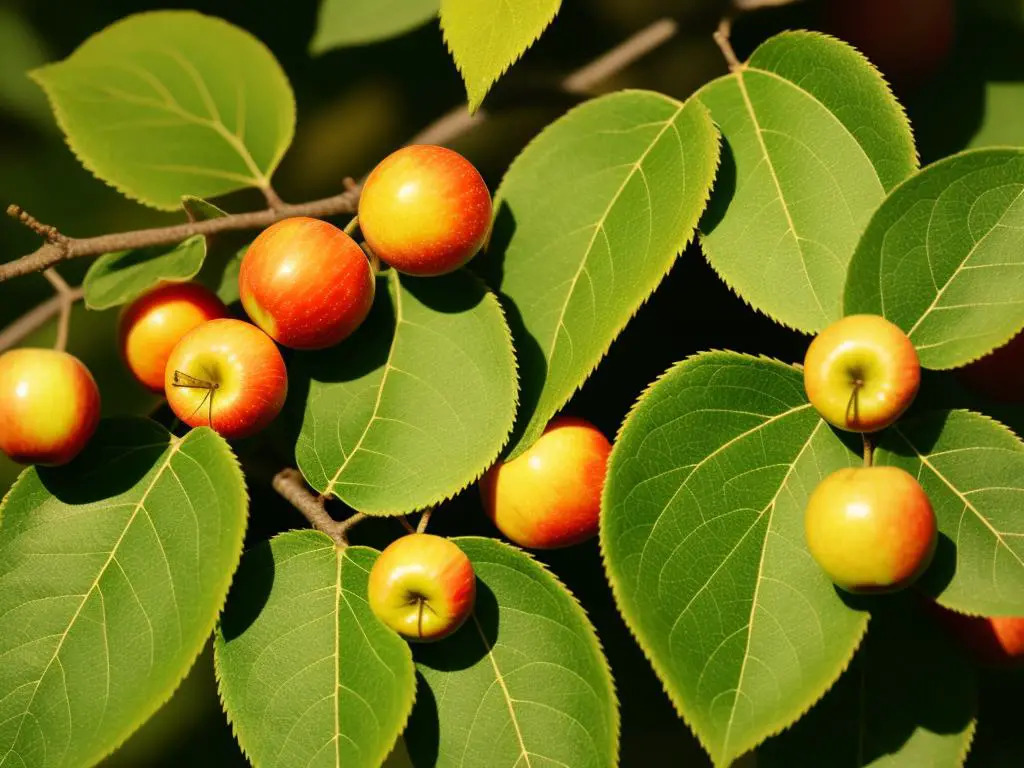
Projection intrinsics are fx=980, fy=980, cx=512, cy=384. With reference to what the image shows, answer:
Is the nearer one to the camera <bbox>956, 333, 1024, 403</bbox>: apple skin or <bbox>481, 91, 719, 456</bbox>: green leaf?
<bbox>481, 91, 719, 456</bbox>: green leaf

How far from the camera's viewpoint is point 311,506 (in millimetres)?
1077

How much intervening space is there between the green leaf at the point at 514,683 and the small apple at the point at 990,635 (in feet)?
1.32

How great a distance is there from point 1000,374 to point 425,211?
70 cm

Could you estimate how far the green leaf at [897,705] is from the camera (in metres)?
1.08

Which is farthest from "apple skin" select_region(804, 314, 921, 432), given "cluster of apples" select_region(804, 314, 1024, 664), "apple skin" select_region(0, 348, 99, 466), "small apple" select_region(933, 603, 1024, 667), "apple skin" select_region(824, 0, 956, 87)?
"apple skin" select_region(0, 348, 99, 466)

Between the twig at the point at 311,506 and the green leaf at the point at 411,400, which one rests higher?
the green leaf at the point at 411,400

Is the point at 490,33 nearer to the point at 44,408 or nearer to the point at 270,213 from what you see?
the point at 270,213

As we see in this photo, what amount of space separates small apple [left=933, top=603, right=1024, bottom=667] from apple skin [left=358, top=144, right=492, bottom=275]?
2.17 ft

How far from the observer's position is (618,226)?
1.07 metres

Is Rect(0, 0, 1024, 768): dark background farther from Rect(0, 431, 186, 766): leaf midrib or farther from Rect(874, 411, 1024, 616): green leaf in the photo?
Rect(874, 411, 1024, 616): green leaf

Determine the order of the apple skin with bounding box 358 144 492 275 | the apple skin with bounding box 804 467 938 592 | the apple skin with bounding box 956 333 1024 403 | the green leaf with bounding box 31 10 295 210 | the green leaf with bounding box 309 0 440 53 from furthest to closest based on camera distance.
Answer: the green leaf with bounding box 309 0 440 53
the green leaf with bounding box 31 10 295 210
the apple skin with bounding box 956 333 1024 403
the apple skin with bounding box 358 144 492 275
the apple skin with bounding box 804 467 938 592

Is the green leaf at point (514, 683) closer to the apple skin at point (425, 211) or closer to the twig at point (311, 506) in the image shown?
the twig at point (311, 506)

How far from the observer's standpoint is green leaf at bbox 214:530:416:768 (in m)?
0.97

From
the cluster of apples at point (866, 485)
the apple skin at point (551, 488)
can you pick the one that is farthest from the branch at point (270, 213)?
the cluster of apples at point (866, 485)
